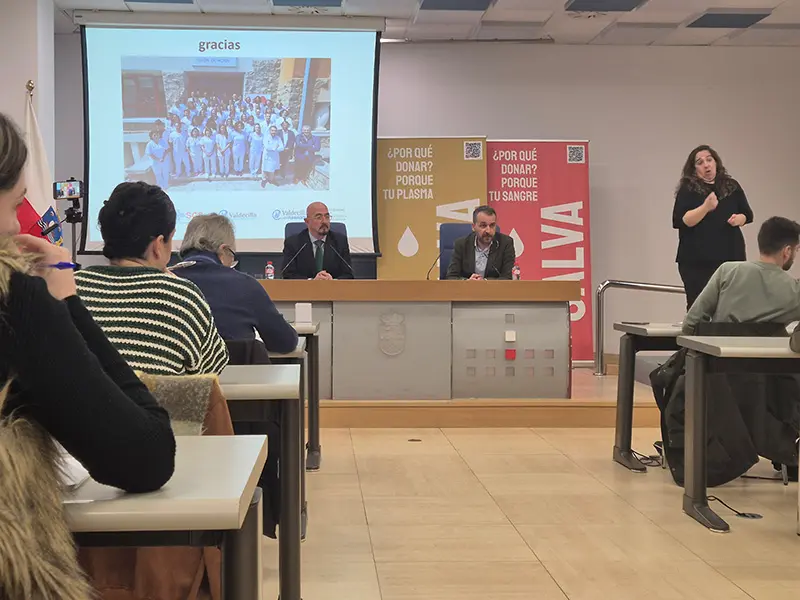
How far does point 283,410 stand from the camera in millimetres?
2035

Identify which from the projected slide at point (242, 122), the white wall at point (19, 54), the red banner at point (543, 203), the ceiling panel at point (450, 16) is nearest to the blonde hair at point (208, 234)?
the white wall at point (19, 54)

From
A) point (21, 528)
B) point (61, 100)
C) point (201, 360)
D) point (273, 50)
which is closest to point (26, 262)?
point (21, 528)

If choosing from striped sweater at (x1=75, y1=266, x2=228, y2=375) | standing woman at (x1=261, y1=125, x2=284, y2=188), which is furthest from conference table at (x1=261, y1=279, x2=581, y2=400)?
striped sweater at (x1=75, y1=266, x2=228, y2=375)

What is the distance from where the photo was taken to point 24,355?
87 cm

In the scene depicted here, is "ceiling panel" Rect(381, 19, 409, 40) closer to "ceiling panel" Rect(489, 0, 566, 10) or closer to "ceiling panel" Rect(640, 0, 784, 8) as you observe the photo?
"ceiling panel" Rect(489, 0, 566, 10)

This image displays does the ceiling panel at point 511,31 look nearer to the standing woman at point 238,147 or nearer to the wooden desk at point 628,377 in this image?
the standing woman at point 238,147

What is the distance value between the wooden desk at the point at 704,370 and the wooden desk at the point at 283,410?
154cm

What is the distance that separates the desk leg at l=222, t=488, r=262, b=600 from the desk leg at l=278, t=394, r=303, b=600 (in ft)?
3.27

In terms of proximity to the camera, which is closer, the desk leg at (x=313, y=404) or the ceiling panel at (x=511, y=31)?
the desk leg at (x=313, y=404)

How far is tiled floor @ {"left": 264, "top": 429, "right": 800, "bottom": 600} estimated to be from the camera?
250 cm

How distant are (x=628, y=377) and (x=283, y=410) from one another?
256cm

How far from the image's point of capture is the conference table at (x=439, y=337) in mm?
5082

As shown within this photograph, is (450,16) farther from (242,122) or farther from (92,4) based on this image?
(92,4)

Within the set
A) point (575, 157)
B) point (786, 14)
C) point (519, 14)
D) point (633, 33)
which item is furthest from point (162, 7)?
point (786, 14)
